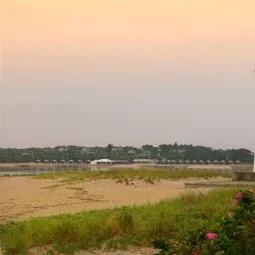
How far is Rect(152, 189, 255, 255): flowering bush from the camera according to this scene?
17.9ft

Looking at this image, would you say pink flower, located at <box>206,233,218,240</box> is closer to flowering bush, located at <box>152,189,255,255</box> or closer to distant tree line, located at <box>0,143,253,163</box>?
flowering bush, located at <box>152,189,255,255</box>

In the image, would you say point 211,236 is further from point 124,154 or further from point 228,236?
A: point 124,154

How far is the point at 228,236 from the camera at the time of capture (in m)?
5.92

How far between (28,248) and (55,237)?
477 mm

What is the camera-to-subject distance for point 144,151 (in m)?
115

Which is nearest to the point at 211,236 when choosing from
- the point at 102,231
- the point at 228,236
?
the point at 228,236

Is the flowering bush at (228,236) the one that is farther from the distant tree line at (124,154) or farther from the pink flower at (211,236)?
the distant tree line at (124,154)

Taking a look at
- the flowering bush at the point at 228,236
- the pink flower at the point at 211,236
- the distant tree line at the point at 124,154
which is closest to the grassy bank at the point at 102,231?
the flowering bush at the point at 228,236

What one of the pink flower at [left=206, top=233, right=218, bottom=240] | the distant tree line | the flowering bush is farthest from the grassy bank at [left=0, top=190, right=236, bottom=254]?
the distant tree line

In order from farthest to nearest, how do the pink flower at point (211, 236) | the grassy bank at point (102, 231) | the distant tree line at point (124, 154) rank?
the distant tree line at point (124, 154) < the grassy bank at point (102, 231) < the pink flower at point (211, 236)

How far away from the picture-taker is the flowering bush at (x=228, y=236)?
547cm

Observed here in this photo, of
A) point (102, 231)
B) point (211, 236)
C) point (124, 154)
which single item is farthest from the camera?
point (124, 154)

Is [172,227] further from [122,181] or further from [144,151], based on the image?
[144,151]

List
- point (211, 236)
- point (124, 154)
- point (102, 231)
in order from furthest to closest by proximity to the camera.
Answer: point (124, 154) → point (102, 231) → point (211, 236)
